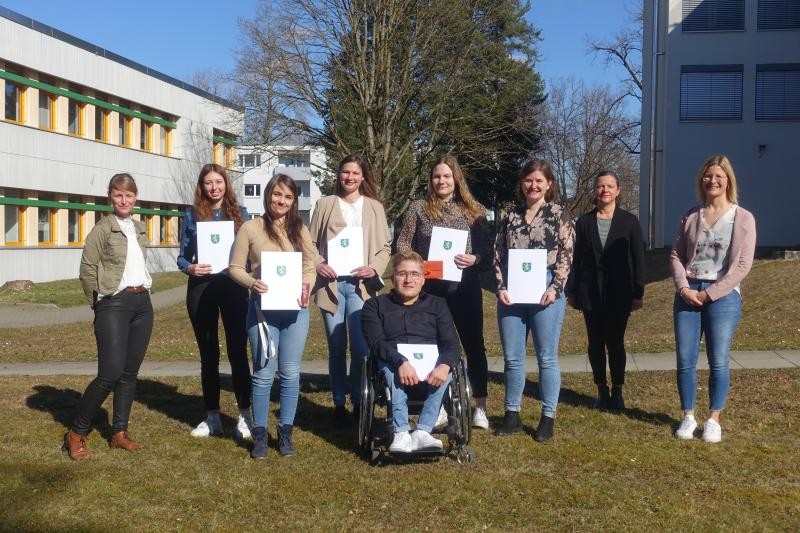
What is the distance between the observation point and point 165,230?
3725 centimetres

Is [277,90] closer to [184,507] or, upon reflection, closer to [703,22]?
[703,22]

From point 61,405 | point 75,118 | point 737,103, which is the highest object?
point 737,103

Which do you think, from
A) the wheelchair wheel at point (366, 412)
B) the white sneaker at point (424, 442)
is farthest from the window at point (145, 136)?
the white sneaker at point (424, 442)

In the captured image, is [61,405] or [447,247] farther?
[61,405]

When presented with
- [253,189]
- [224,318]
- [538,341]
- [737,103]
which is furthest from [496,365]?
[253,189]

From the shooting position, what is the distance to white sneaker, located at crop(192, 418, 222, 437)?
6910 mm

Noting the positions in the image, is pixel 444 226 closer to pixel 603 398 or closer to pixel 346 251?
pixel 346 251

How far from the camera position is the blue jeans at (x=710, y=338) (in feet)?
21.3

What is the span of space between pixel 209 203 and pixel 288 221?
0.90 metres

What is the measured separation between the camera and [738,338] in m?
12.2

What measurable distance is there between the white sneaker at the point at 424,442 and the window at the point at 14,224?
78.2 ft

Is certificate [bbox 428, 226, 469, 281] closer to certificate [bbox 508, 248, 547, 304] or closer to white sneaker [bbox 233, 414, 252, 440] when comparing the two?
certificate [bbox 508, 248, 547, 304]

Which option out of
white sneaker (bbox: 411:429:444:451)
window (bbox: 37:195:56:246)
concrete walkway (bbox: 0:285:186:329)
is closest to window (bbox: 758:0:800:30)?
concrete walkway (bbox: 0:285:186:329)

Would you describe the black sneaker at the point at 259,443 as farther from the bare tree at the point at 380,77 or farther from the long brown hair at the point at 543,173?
the bare tree at the point at 380,77
